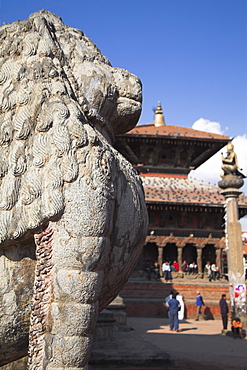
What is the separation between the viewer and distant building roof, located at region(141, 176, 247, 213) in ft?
63.8

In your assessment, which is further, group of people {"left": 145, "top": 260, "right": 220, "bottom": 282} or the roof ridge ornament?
the roof ridge ornament

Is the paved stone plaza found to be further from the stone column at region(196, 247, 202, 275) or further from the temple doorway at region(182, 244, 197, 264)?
the temple doorway at region(182, 244, 197, 264)

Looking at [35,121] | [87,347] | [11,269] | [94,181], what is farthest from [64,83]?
[87,347]

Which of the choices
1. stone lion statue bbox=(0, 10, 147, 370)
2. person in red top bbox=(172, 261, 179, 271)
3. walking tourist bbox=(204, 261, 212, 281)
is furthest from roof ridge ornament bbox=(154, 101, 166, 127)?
stone lion statue bbox=(0, 10, 147, 370)

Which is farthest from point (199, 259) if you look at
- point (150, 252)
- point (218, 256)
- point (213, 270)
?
point (150, 252)

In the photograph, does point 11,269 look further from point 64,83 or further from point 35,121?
point 64,83

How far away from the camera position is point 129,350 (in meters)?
6.27

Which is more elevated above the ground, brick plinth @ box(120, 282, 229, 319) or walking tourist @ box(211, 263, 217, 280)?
walking tourist @ box(211, 263, 217, 280)

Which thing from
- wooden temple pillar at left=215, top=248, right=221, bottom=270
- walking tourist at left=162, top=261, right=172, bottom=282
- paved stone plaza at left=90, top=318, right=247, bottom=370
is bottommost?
paved stone plaza at left=90, top=318, right=247, bottom=370

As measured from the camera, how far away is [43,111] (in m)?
1.98

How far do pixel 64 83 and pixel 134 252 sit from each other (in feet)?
3.41

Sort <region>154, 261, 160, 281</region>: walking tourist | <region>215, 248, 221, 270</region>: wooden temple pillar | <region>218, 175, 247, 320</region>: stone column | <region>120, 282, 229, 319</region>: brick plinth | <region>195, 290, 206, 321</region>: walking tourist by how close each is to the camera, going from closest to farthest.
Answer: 1. <region>218, 175, 247, 320</region>: stone column
2. <region>195, 290, 206, 321</region>: walking tourist
3. <region>120, 282, 229, 319</region>: brick plinth
4. <region>154, 261, 160, 281</region>: walking tourist
5. <region>215, 248, 221, 270</region>: wooden temple pillar

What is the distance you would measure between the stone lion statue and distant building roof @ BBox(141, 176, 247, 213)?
1703 cm

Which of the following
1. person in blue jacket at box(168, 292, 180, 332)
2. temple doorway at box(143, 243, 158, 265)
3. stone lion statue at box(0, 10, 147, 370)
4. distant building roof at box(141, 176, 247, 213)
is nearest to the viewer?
stone lion statue at box(0, 10, 147, 370)
